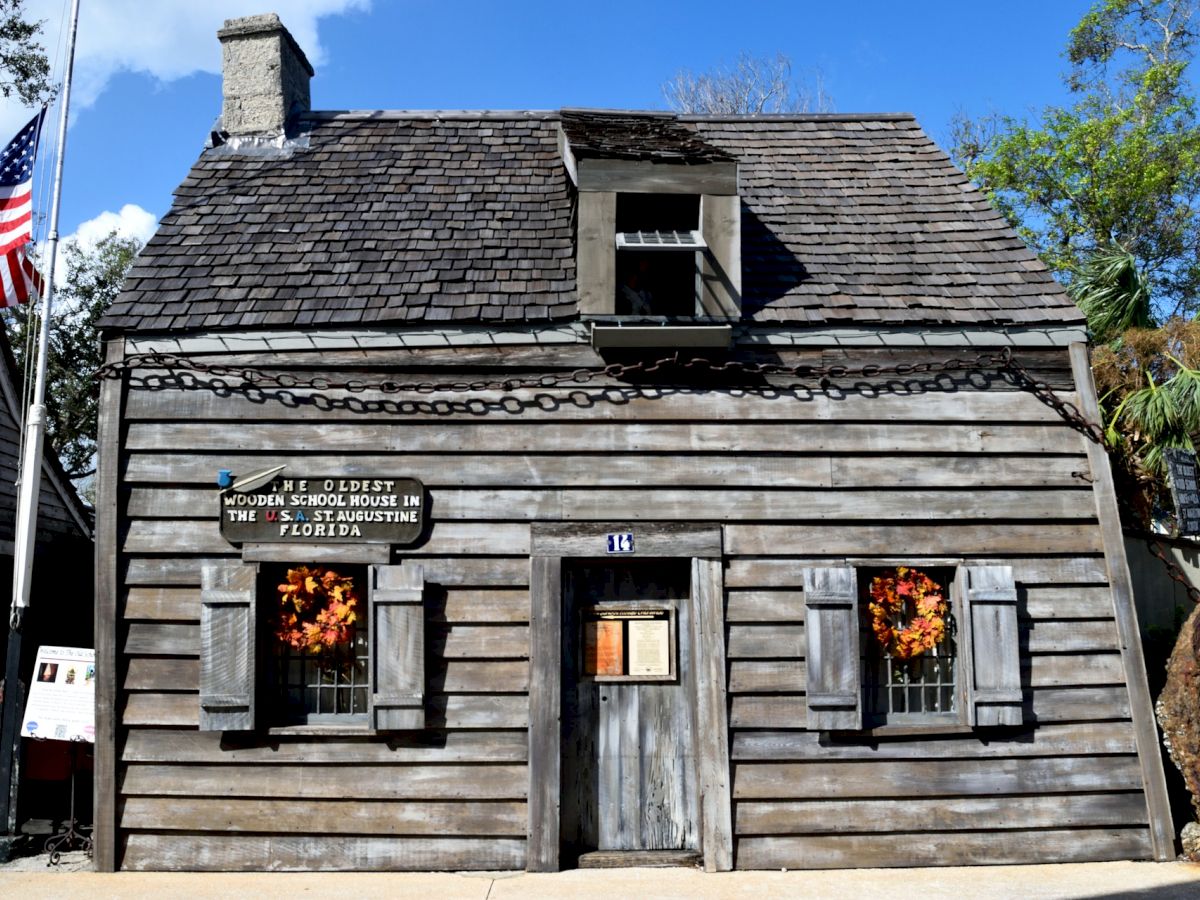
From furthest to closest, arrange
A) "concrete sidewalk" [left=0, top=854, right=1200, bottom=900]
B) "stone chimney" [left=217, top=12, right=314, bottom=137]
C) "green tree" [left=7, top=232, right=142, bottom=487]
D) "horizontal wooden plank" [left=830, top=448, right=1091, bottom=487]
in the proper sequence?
"green tree" [left=7, top=232, right=142, bottom=487], "stone chimney" [left=217, top=12, right=314, bottom=137], "horizontal wooden plank" [left=830, top=448, right=1091, bottom=487], "concrete sidewalk" [left=0, top=854, right=1200, bottom=900]

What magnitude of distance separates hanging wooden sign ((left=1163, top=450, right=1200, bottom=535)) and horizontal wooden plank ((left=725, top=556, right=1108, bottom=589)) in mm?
1310

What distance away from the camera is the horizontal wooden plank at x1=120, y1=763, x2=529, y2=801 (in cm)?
647

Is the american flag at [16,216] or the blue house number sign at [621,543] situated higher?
the american flag at [16,216]

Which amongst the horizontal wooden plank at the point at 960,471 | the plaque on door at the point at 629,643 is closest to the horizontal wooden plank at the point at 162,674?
the plaque on door at the point at 629,643

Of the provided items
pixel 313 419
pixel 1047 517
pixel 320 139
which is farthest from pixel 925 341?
pixel 320 139

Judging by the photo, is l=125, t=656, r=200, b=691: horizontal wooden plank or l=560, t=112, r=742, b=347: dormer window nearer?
l=125, t=656, r=200, b=691: horizontal wooden plank

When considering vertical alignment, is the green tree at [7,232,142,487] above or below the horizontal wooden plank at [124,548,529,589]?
above

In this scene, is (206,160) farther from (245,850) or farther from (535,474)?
(245,850)

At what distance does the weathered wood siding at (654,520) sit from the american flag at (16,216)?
157 centimetres

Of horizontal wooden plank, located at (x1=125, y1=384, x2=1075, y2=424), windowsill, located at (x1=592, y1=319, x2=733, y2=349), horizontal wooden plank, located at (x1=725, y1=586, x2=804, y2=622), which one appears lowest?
horizontal wooden plank, located at (x1=725, y1=586, x2=804, y2=622)

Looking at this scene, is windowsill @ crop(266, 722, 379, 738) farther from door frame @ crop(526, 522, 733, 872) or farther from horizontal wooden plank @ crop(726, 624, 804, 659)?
horizontal wooden plank @ crop(726, 624, 804, 659)

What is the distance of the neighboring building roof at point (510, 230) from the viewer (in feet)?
23.0

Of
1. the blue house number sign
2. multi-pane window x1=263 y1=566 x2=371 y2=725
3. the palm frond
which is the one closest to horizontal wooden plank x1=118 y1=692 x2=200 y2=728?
multi-pane window x1=263 y1=566 x2=371 y2=725

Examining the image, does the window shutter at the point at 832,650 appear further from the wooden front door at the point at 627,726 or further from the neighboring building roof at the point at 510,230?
the neighboring building roof at the point at 510,230
